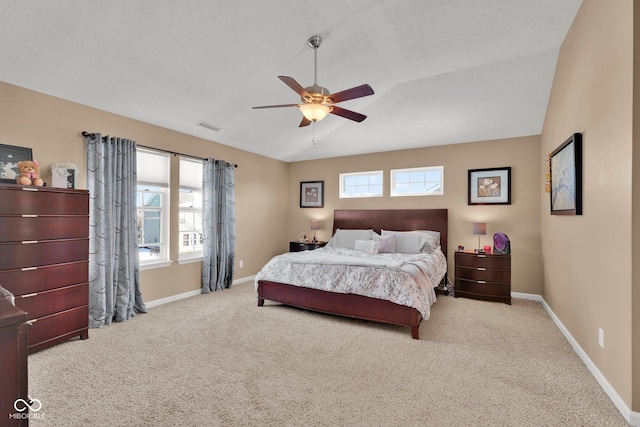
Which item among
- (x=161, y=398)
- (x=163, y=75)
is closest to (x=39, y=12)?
(x=163, y=75)

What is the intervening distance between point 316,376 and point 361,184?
4299 mm

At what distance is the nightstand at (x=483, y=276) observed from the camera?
4.37m

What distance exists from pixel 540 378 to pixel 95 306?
4436 mm

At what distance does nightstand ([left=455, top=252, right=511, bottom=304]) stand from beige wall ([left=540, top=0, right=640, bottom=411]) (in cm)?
102

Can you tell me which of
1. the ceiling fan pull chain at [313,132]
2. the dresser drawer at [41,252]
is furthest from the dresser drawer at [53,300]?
the ceiling fan pull chain at [313,132]

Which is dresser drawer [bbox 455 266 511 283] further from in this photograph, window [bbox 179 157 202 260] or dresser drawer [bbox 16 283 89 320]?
dresser drawer [bbox 16 283 89 320]

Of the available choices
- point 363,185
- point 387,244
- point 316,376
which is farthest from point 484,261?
point 316,376

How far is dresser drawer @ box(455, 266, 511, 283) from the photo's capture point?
437cm

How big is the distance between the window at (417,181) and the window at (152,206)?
395 cm

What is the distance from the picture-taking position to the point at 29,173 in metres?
2.82

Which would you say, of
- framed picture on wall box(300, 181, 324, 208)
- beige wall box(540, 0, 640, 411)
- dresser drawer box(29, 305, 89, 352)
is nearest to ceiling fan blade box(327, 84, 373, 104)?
beige wall box(540, 0, 640, 411)

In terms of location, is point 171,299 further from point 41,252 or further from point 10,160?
point 10,160

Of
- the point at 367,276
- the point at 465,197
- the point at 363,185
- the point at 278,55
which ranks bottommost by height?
the point at 367,276

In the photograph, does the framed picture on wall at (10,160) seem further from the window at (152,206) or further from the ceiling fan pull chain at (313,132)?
the ceiling fan pull chain at (313,132)
